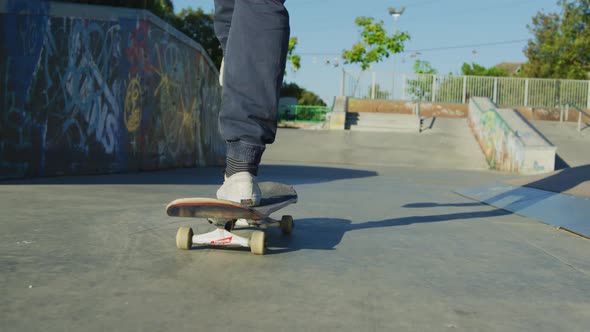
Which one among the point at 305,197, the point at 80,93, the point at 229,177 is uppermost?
the point at 80,93

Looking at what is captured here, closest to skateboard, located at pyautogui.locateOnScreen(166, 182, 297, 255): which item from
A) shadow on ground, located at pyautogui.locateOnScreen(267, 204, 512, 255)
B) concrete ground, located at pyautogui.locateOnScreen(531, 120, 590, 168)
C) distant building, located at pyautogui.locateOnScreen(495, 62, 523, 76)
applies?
shadow on ground, located at pyautogui.locateOnScreen(267, 204, 512, 255)

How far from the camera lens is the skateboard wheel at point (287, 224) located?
9.23 feet

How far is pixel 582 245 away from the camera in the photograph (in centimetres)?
294

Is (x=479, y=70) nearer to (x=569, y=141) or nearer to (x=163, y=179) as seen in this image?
(x=569, y=141)

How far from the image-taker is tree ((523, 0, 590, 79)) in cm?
3647

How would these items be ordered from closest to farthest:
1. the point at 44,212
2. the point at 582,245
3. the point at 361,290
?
1. the point at 361,290
2. the point at 582,245
3. the point at 44,212

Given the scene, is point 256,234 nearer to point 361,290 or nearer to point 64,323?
point 361,290

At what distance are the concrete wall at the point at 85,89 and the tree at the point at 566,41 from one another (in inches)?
1312

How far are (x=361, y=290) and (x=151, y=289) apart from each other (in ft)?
2.04

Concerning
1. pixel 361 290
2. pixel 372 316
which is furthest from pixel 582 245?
pixel 372 316

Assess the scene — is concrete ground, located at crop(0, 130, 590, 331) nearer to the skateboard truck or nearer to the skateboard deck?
the skateboard truck

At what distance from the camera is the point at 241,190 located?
2.32 metres

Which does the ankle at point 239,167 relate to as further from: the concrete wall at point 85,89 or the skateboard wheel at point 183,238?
the concrete wall at point 85,89

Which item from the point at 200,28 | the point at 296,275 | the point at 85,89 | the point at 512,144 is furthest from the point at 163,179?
the point at 200,28
